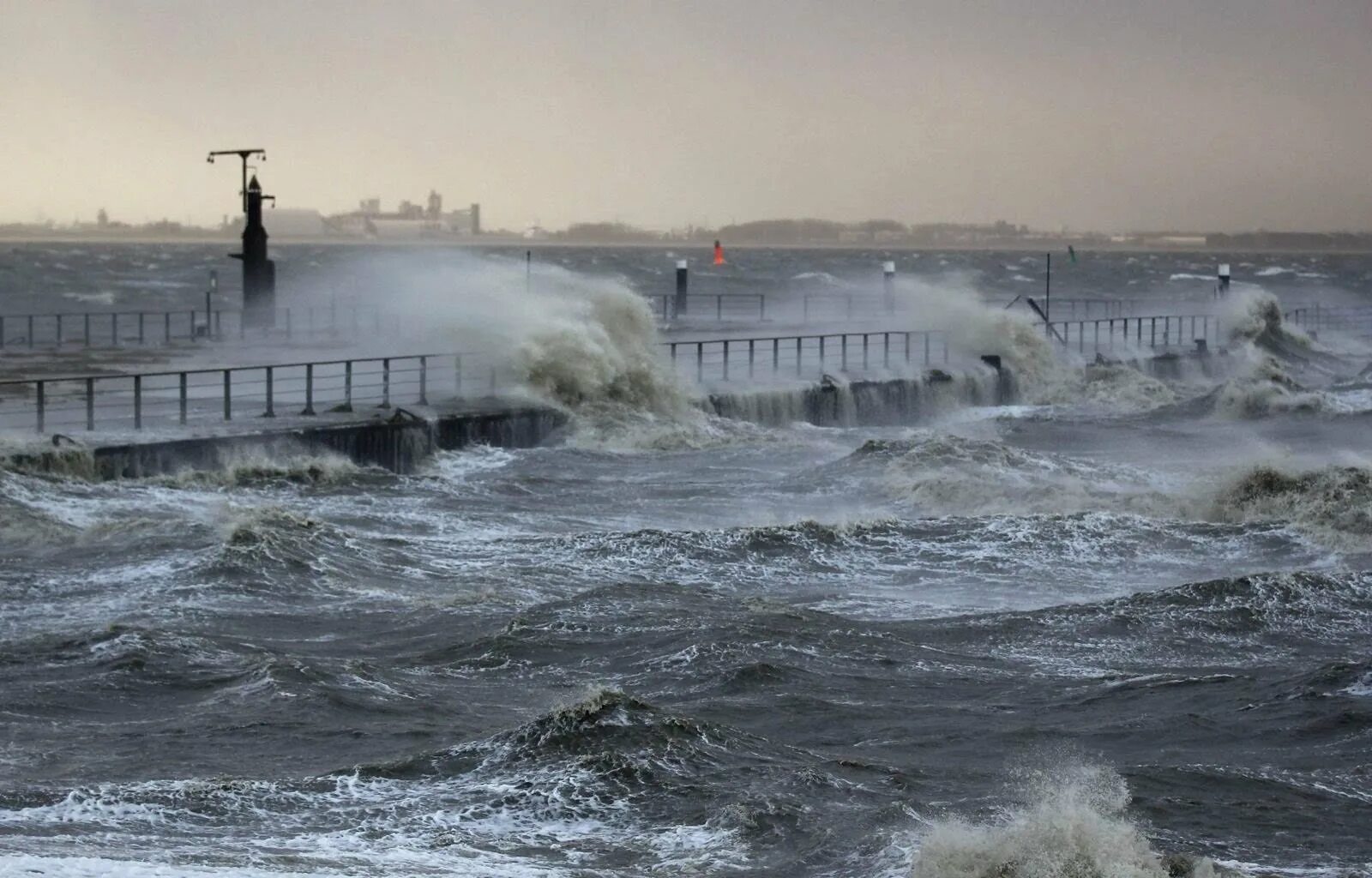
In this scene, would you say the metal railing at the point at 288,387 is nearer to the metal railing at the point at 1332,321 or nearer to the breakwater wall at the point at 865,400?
the breakwater wall at the point at 865,400

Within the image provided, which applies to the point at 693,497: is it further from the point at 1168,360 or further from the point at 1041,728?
the point at 1168,360

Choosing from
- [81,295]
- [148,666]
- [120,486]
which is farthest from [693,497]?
[81,295]

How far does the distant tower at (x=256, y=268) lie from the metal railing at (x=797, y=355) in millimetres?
8593

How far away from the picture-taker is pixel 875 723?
34.0 feet

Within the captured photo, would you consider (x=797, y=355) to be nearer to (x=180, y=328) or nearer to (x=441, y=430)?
(x=441, y=430)

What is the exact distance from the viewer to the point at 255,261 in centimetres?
3838

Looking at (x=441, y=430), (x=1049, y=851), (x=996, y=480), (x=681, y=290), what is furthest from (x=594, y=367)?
(x=1049, y=851)

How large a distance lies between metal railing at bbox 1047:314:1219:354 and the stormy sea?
2125cm

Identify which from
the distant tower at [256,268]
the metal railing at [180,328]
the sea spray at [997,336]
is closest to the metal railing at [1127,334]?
the sea spray at [997,336]

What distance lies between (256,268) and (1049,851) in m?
33.2

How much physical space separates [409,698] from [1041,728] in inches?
139

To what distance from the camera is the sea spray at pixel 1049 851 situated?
23.8ft

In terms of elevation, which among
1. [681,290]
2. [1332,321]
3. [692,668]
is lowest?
[692,668]

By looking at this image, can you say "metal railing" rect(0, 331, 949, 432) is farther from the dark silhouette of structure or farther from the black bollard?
the black bollard
